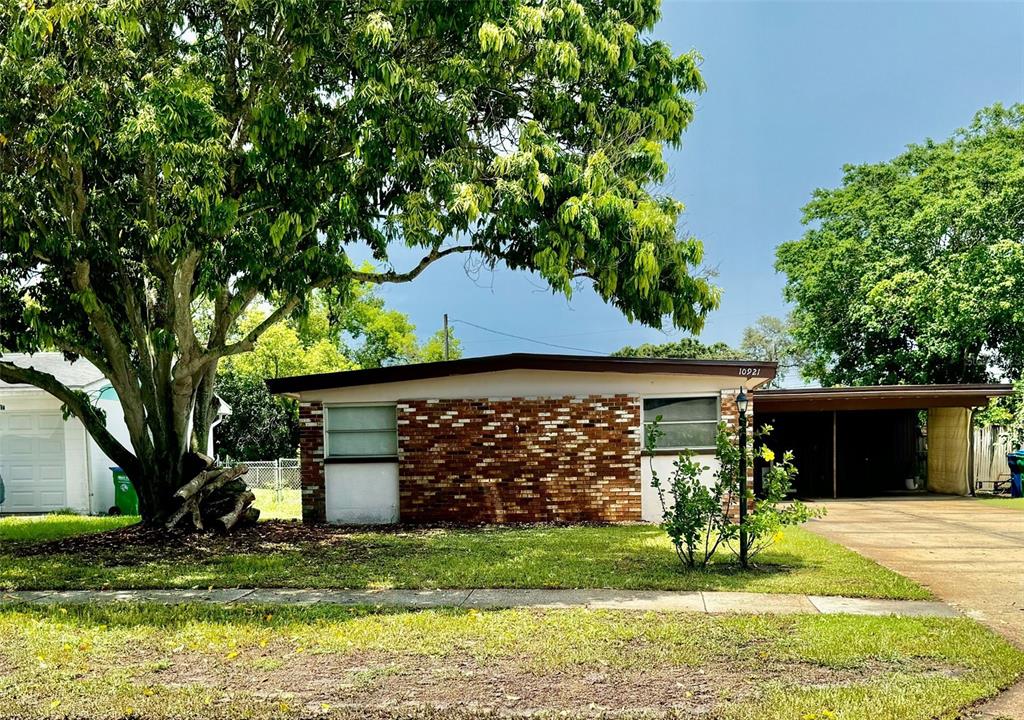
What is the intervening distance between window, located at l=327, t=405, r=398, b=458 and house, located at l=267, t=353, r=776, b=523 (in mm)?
135

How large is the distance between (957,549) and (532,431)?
6376mm

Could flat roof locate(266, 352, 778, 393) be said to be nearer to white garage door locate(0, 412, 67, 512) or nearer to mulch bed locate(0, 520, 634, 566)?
mulch bed locate(0, 520, 634, 566)

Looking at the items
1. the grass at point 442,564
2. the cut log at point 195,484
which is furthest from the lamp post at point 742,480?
the cut log at point 195,484

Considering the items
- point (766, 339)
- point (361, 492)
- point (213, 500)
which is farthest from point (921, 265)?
point (766, 339)

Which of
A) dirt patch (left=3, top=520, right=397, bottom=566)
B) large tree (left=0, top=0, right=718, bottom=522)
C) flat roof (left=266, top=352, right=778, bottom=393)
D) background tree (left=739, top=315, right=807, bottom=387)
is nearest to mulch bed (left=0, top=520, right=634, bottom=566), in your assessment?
dirt patch (left=3, top=520, right=397, bottom=566)

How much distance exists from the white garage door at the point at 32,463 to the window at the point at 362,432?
6.90m

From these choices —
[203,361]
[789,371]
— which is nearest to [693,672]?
[203,361]

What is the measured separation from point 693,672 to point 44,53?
27.2 ft

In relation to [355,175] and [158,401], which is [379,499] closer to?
[158,401]

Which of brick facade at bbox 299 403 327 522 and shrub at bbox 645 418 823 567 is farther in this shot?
brick facade at bbox 299 403 327 522

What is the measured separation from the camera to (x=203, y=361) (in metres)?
11.9

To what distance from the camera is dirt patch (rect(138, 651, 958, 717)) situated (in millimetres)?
4609

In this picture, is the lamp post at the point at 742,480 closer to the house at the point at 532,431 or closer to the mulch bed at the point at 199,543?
the mulch bed at the point at 199,543

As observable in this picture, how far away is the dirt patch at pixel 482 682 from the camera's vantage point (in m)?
4.61
